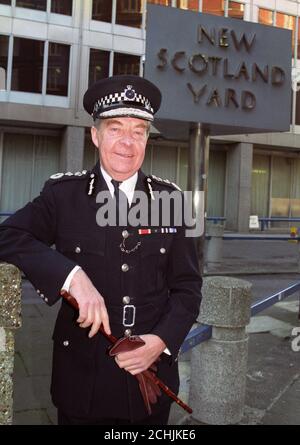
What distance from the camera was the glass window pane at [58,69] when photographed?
62.2ft

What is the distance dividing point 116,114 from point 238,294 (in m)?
2.12

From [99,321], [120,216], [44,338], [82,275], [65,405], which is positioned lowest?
[44,338]

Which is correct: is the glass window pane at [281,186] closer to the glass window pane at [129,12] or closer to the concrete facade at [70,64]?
the concrete facade at [70,64]

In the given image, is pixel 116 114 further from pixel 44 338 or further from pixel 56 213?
pixel 44 338

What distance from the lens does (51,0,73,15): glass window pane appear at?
18.7 metres

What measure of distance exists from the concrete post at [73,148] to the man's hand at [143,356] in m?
17.6

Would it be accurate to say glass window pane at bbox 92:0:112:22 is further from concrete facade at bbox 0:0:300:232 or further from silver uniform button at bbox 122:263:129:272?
silver uniform button at bbox 122:263:129:272

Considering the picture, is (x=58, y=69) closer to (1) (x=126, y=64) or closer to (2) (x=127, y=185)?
(1) (x=126, y=64)

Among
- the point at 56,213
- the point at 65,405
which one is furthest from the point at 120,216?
the point at 65,405

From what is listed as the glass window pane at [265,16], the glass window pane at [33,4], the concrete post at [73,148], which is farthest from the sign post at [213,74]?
the glass window pane at [265,16]

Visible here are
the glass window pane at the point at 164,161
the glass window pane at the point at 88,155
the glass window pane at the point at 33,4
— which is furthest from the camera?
the glass window pane at the point at 164,161

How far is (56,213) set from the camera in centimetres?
205

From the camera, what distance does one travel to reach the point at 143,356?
186 cm
